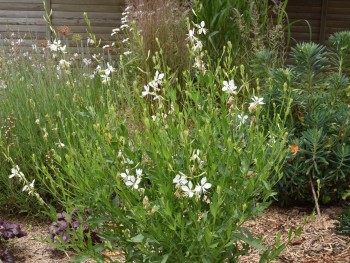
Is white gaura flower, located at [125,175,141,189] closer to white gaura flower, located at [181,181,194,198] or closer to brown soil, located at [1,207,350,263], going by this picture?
white gaura flower, located at [181,181,194,198]

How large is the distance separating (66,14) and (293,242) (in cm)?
860

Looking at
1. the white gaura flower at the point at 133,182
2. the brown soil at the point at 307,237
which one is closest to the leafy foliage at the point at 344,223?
the brown soil at the point at 307,237

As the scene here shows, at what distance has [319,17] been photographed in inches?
471

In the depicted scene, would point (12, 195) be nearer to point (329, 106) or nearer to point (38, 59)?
point (38, 59)

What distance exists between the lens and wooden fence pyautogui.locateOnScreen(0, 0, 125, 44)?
444 inches

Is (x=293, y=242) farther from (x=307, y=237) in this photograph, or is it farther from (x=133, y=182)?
(x=133, y=182)

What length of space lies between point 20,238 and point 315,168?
195 centimetres

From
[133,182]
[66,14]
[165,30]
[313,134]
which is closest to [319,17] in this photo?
[66,14]

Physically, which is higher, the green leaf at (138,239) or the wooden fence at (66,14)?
the wooden fence at (66,14)

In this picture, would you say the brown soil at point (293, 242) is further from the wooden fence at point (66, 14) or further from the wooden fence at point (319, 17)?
the wooden fence at point (319, 17)

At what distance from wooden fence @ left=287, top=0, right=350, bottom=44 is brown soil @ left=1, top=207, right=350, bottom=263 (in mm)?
8195

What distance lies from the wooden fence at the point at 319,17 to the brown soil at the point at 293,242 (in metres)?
8.19

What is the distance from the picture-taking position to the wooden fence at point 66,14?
A: 11.3 metres

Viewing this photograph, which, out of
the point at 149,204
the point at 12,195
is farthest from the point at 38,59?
the point at 149,204
